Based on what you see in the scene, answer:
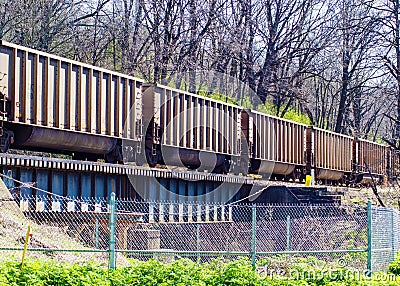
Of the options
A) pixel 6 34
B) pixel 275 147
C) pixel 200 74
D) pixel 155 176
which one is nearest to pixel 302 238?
pixel 155 176

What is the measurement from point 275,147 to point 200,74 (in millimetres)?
12196

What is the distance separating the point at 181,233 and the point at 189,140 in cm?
432

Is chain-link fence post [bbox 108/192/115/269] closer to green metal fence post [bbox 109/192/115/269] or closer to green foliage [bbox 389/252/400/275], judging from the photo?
green metal fence post [bbox 109/192/115/269]

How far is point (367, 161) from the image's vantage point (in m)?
41.8

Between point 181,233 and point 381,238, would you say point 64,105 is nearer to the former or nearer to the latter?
point 181,233

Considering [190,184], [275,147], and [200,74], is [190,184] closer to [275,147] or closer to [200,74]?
[275,147]

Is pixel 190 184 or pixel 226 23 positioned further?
pixel 226 23

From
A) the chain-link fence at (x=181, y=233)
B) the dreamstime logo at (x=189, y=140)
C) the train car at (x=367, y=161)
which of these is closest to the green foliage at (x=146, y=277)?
the chain-link fence at (x=181, y=233)

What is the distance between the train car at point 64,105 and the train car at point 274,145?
7618 millimetres

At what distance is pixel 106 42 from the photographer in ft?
141

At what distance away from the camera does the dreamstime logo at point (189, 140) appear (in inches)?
860

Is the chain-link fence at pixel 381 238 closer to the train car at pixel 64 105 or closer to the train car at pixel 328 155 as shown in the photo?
the train car at pixel 64 105

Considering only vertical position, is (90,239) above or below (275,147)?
below

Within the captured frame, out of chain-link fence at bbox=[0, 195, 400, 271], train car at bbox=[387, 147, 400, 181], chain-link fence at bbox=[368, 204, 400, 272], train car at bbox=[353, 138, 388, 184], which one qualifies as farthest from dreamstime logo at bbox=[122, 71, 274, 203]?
train car at bbox=[387, 147, 400, 181]
